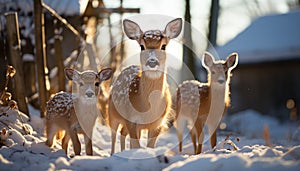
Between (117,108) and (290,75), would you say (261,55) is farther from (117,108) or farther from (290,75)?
(117,108)

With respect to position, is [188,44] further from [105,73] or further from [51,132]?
[51,132]

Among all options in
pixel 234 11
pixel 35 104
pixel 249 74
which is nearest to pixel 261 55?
pixel 249 74

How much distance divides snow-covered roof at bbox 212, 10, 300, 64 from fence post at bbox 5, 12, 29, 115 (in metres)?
14.6

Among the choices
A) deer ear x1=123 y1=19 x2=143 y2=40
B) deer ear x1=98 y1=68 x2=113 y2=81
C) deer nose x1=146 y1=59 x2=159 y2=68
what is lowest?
deer ear x1=98 y1=68 x2=113 y2=81

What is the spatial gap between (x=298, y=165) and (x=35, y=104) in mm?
7836

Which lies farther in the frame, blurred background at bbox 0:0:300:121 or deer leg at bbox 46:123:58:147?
blurred background at bbox 0:0:300:121

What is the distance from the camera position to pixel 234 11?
25672mm

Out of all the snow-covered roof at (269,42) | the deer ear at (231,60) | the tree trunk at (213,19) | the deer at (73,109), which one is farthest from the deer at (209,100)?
the snow-covered roof at (269,42)

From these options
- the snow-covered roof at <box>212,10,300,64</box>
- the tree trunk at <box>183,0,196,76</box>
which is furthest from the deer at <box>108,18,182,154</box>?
the snow-covered roof at <box>212,10,300,64</box>

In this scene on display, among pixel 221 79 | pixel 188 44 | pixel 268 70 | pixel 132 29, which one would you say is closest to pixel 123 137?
pixel 132 29

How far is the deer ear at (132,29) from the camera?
6391 millimetres

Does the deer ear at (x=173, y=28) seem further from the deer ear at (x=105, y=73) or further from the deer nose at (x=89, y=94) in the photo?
the deer nose at (x=89, y=94)

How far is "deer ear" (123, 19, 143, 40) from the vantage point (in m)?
6.39

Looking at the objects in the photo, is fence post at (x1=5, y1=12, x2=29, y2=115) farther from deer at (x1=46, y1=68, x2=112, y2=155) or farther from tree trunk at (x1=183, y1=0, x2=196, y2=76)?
tree trunk at (x1=183, y1=0, x2=196, y2=76)
